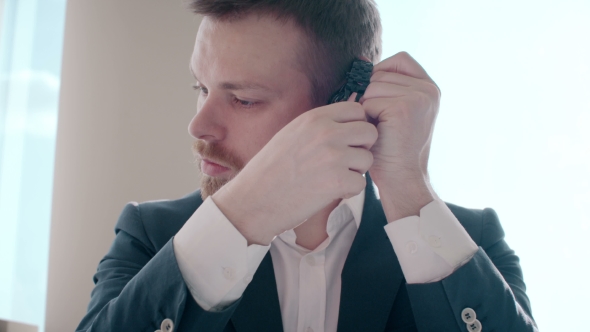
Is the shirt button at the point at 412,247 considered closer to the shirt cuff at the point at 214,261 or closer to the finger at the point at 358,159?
the finger at the point at 358,159

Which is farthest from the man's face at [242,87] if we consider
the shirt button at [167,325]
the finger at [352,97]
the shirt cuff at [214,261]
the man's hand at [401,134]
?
the shirt button at [167,325]

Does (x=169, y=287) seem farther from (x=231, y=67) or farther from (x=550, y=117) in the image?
(x=550, y=117)

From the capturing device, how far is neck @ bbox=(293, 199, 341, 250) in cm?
124

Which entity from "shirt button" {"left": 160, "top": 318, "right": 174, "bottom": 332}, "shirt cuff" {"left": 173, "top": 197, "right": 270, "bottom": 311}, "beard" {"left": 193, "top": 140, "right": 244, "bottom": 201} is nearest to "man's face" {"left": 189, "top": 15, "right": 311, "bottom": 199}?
"beard" {"left": 193, "top": 140, "right": 244, "bottom": 201}

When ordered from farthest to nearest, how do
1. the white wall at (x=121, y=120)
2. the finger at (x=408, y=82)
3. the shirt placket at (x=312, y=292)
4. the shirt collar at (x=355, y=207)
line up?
the white wall at (x=121, y=120)
the shirt collar at (x=355, y=207)
the shirt placket at (x=312, y=292)
the finger at (x=408, y=82)

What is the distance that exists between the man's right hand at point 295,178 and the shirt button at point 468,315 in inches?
13.6

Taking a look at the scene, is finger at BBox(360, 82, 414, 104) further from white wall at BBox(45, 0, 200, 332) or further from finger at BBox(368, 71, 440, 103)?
white wall at BBox(45, 0, 200, 332)

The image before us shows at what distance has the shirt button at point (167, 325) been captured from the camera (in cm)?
79

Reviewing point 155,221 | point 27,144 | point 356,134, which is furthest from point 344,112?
point 27,144

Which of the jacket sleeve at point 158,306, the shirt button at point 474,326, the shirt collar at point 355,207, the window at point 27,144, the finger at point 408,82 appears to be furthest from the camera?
the window at point 27,144

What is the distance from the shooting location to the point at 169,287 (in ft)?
2.58

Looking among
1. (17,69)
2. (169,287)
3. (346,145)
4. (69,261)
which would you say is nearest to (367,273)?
(346,145)

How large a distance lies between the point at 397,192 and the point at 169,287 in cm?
52

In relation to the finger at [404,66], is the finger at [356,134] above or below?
below
